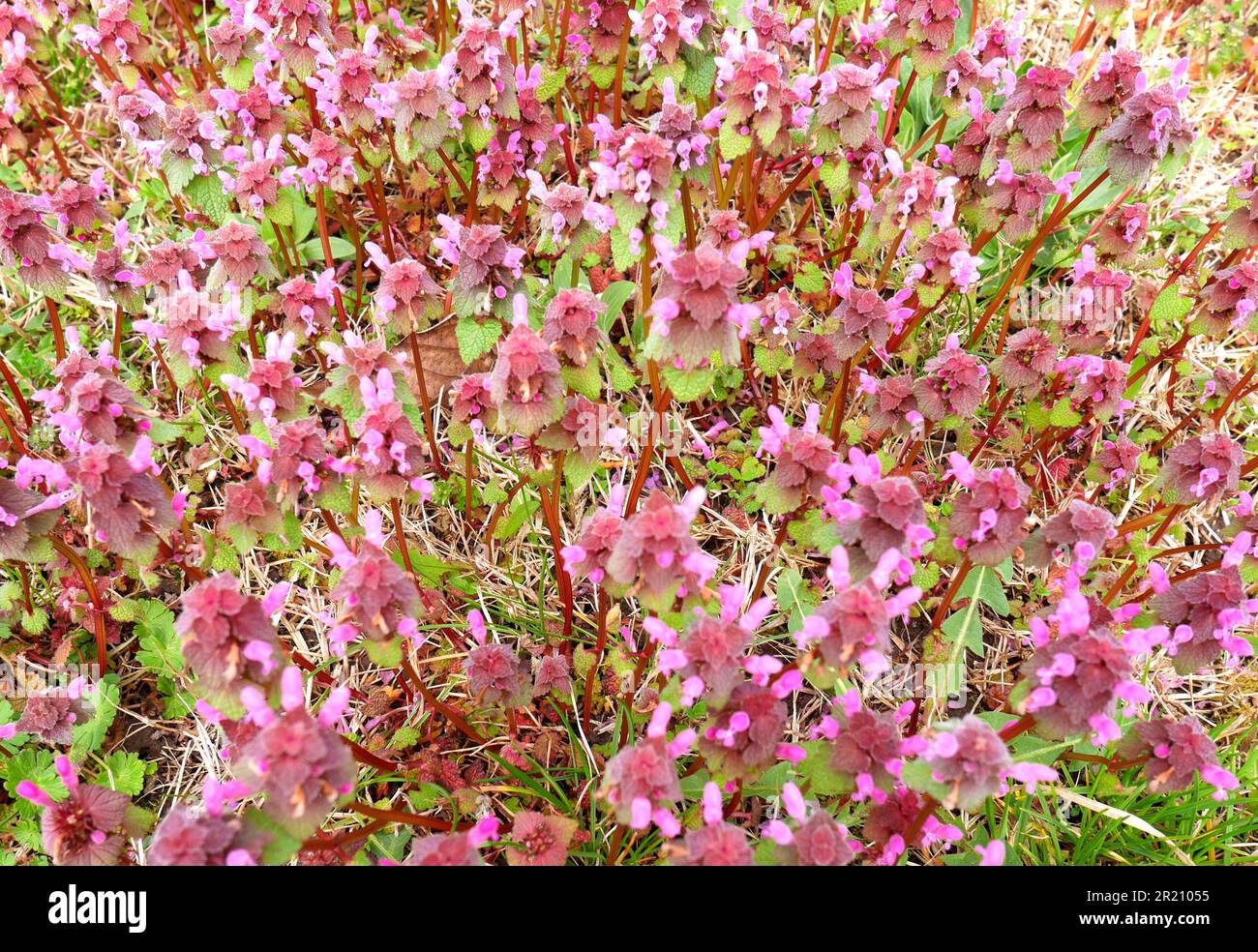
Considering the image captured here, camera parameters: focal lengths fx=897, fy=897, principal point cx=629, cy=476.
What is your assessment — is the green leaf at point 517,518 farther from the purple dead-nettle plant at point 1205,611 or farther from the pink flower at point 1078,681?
the purple dead-nettle plant at point 1205,611

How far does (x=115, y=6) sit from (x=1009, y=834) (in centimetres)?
472

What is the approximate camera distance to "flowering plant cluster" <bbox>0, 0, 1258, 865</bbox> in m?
2.34

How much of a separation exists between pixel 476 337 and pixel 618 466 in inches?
45.4

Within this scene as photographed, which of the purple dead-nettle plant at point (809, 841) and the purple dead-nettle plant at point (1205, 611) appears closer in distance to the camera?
the purple dead-nettle plant at point (809, 841)

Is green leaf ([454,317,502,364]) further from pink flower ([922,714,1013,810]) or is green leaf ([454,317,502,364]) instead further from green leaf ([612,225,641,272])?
pink flower ([922,714,1013,810])

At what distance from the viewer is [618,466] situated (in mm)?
3963

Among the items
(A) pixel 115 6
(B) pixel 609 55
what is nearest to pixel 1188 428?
(B) pixel 609 55

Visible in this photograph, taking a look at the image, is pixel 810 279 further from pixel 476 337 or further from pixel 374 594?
pixel 374 594

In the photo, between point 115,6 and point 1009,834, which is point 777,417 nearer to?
point 1009,834

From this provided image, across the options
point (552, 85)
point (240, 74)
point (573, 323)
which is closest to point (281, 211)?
point (240, 74)

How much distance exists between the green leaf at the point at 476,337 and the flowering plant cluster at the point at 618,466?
14 millimetres

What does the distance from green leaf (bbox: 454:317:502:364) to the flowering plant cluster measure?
1 cm

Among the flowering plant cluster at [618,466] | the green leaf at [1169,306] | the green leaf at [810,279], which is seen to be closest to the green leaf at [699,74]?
the flowering plant cluster at [618,466]

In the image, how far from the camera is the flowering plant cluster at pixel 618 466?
7.67ft
